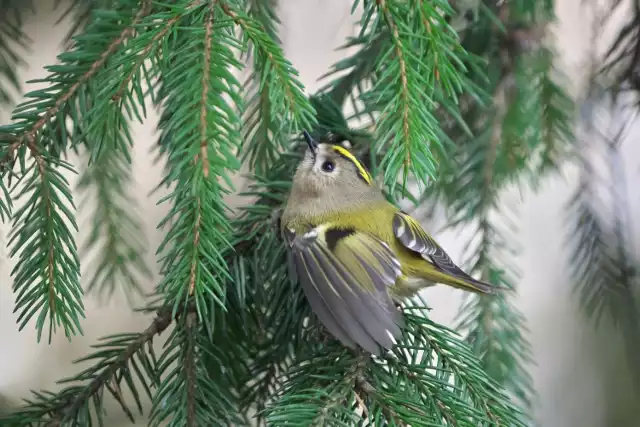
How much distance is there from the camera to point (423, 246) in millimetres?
439

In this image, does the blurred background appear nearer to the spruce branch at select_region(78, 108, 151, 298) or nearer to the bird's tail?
the spruce branch at select_region(78, 108, 151, 298)

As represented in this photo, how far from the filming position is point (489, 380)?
0.39m

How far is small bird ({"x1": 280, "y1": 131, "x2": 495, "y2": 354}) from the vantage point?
375mm

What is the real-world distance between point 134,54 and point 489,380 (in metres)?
0.30

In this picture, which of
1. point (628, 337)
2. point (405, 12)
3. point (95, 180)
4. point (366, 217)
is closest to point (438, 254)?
point (366, 217)

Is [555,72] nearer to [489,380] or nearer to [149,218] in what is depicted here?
[489,380]

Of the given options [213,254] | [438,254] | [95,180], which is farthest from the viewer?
[95,180]

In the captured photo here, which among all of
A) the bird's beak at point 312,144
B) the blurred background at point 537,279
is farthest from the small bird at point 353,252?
the blurred background at point 537,279

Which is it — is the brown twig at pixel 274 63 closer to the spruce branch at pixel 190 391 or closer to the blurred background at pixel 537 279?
the spruce branch at pixel 190 391

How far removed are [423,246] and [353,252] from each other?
0.06m

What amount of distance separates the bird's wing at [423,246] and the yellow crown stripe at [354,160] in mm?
40

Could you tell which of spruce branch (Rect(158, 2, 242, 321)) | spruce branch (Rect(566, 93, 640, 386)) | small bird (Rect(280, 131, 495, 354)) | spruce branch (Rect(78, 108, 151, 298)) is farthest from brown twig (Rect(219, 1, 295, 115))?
spruce branch (Rect(566, 93, 640, 386))

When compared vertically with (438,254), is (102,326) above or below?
below

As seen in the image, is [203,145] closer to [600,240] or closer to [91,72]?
[91,72]
